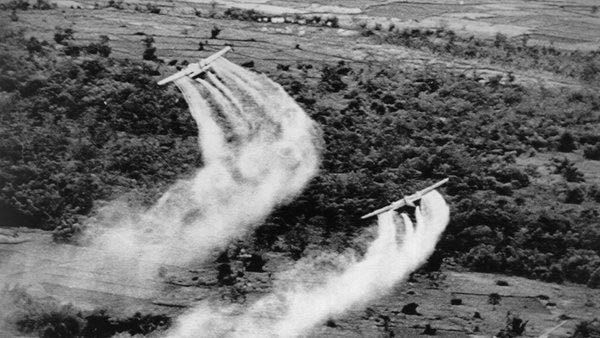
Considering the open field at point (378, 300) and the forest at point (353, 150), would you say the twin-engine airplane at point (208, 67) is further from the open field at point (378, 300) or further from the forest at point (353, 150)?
the open field at point (378, 300)

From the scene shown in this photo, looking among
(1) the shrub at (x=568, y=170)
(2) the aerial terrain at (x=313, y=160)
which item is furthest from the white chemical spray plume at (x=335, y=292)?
(1) the shrub at (x=568, y=170)

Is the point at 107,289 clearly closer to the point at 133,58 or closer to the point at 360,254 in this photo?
the point at 360,254

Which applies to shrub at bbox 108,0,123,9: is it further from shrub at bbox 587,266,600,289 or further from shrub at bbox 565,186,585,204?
shrub at bbox 587,266,600,289

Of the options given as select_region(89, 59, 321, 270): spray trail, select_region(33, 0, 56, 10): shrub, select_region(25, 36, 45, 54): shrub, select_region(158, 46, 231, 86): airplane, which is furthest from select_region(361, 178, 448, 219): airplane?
select_region(33, 0, 56, 10): shrub

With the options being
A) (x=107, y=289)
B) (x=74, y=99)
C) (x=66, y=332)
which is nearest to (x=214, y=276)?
(x=107, y=289)

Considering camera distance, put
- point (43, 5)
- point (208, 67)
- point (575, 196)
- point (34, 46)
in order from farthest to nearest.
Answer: point (43, 5) < point (34, 46) < point (208, 67) < point (575, 196)

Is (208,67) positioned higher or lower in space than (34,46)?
lower

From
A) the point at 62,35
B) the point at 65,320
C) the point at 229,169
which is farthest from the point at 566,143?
the point at 62,35

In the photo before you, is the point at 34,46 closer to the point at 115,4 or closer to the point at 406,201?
the point at 115,4
